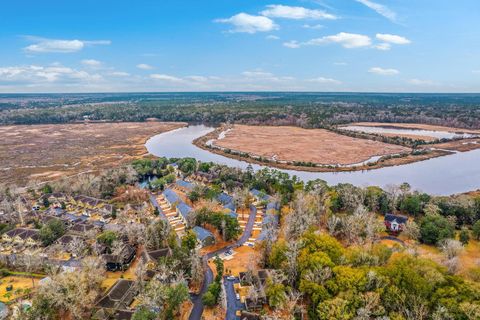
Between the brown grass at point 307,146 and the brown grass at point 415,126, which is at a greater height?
the brown grass at point 415,126

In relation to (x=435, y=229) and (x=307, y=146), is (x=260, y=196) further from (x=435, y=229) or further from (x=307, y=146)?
(x=307, y=146)

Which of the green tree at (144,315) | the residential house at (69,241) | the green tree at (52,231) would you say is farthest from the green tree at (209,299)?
the green tree at (52,231)

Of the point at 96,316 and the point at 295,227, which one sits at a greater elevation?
the point at 295,227

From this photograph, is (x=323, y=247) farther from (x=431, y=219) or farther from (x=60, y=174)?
(x=60, y=174)

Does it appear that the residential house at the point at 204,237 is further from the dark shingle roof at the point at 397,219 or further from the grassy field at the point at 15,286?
the dark shingle roof at the point at 397,219

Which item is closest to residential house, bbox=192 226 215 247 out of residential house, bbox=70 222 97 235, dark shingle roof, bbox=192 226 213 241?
dark shingle roof, bbox=192 226 213 241

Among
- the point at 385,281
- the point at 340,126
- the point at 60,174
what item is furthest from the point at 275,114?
the point at 385,281

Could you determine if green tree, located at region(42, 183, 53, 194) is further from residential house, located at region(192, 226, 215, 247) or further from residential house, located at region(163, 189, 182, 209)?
residential house, located at region(192, 226, 215, 247)
